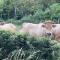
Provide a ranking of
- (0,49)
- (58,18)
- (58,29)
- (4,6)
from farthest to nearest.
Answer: (4,6), (58,18), (58,29), (0,49)

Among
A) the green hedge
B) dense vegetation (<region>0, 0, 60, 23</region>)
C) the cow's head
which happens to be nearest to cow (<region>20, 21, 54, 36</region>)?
the cow's head

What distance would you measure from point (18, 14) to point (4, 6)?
141 cm

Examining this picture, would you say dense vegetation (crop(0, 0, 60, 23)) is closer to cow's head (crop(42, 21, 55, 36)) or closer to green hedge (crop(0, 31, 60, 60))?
cow's head (crop(42, 21, 55, 36))

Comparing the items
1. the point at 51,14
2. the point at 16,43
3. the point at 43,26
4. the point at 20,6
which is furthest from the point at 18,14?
the point at 16,43

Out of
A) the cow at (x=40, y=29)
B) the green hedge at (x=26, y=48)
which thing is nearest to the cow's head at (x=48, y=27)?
the cow at (x=40, y=29)

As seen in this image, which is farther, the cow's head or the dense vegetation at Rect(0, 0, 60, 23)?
the dense vegetation at Rect(0, 0, 60, 23)

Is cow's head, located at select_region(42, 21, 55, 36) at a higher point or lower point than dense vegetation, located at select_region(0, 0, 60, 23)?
higher

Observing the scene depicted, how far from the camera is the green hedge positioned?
9.15 m

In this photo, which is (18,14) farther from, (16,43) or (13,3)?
(16,43)

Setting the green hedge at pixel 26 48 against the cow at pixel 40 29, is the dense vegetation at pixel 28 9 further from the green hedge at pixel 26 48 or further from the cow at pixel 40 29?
the green hedge at pixel 26 48

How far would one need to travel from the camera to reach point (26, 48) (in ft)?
30.8

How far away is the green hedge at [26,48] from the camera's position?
915cm

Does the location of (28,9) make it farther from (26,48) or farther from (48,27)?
(26,48)

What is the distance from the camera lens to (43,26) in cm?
1098
